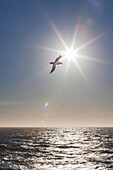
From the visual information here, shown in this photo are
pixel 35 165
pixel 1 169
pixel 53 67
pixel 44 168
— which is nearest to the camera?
pixel 53 67

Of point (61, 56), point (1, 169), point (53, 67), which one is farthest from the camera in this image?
point (1, 169)

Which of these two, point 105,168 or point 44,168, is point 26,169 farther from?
point 105,168

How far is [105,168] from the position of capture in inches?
880

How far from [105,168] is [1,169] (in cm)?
1183

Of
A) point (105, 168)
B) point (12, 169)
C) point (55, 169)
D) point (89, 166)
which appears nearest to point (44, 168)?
point (55, 169)

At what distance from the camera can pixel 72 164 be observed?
2434 centimetres

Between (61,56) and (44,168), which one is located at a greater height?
(61,56)

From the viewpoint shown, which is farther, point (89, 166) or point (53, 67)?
point (89, 166)

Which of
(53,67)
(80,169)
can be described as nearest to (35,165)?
(80,169)

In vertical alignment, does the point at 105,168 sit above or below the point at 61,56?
below

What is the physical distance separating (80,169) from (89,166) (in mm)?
2056

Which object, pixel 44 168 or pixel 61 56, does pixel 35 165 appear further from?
pixel 61 56

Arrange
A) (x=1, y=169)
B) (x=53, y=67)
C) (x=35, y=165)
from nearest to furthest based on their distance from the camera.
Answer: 1. (x=53, y=67)
2. (x=1, y=169)
3. (x=35, y=165)

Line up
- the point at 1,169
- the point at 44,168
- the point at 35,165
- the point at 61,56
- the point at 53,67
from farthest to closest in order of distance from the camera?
the point at 35,165
the point at 44,168
the point at 1,169
the point at 53,67
the point at 61,56
